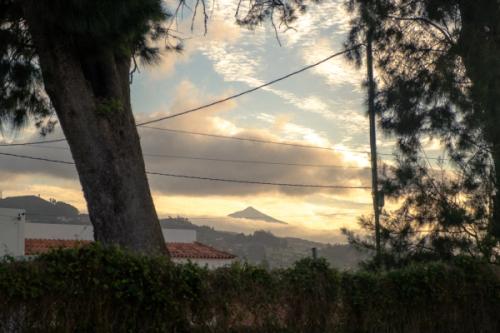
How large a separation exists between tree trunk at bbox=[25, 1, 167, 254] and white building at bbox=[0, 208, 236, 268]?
44.3ft

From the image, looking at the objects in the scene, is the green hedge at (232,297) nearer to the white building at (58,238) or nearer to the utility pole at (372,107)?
the utility pole at (372,107)

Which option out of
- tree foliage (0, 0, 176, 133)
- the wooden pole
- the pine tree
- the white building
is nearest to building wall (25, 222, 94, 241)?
the white building

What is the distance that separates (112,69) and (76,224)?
23736mm

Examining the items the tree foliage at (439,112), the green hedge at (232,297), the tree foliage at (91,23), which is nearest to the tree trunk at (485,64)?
the tree foliage at (439,112)

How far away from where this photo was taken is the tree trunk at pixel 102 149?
1032 cm

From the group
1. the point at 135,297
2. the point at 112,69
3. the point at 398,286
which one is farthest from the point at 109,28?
the point at 398,286

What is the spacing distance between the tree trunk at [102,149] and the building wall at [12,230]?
58.1ft

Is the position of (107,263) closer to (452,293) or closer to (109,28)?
(109,28)

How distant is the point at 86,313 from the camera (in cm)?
718

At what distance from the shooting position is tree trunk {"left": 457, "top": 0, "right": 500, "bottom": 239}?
45.3ft

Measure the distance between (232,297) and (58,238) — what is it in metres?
26.4

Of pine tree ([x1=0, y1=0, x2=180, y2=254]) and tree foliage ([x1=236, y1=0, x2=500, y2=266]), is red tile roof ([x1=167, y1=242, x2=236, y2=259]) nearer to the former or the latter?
tree foliage ([x1=236, y1=0, x2=500, y2=266])

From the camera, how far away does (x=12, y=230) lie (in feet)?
88.2

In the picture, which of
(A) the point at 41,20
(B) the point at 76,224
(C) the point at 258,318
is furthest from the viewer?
(B) the point at 76,224
